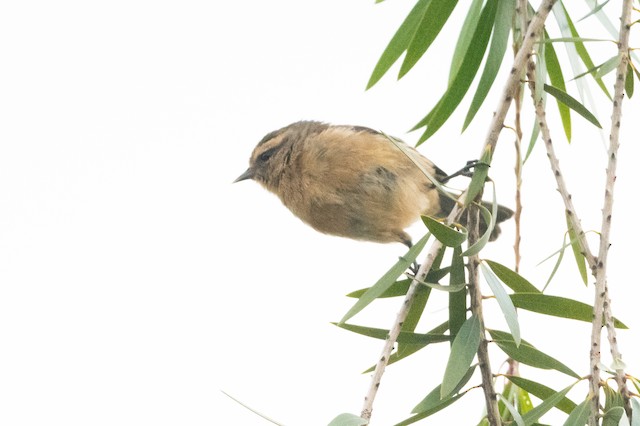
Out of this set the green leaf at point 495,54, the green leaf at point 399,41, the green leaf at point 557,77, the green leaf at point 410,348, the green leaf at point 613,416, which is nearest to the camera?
the green leaf at point 613,416

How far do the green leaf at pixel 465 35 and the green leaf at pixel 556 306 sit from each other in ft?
2.91

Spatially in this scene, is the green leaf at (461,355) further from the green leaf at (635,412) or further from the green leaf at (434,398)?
the green leaf at (635,412)

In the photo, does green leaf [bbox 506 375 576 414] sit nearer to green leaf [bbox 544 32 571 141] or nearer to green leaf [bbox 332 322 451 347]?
green leaf [bbox 332 322 451 347]

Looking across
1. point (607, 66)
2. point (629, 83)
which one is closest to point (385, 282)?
point (607, 66)

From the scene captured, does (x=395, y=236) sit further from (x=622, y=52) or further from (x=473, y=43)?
(x=622, y=52)

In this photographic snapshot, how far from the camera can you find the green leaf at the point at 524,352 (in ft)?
7.82

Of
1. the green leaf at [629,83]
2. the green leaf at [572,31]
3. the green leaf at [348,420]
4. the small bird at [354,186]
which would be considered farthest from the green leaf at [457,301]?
the small bird at [354,186]

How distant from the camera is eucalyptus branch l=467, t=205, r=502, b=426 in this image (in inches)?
84.8

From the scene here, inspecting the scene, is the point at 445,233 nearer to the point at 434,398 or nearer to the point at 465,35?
the point at 434,398

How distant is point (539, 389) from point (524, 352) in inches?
7.9

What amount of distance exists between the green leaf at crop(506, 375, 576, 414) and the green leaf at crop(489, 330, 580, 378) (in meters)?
0.10

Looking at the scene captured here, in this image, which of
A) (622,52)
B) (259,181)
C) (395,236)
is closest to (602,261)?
(622,52)

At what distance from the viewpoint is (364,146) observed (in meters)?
4.73

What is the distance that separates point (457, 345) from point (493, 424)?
21 centimetres
